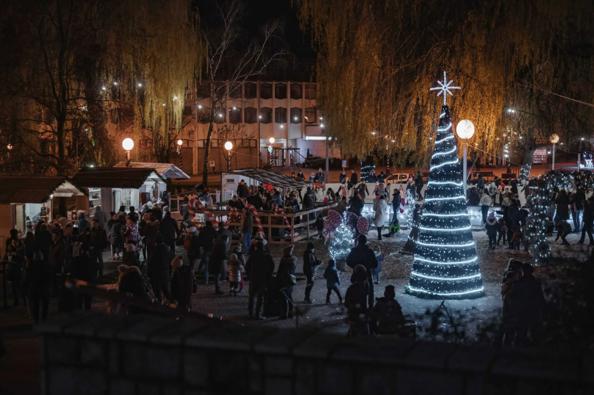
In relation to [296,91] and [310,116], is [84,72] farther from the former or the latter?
[310,116]

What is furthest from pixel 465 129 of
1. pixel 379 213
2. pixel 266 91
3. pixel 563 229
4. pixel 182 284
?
pixel 266 91

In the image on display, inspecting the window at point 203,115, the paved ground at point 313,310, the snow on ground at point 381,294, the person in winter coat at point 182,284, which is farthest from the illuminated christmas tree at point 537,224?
the window at point 203,115

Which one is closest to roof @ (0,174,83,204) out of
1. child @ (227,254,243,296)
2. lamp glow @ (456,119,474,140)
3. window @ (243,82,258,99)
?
child @ (227,254,243,296)

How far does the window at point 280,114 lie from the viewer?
237 feet

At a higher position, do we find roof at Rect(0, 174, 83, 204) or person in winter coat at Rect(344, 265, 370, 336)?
roof at Rect(0, 174, 83, 204)

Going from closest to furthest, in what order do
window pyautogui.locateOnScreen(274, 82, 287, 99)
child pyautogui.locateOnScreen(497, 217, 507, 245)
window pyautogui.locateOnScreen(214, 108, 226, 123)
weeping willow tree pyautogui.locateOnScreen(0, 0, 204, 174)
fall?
child pyautogui.locateOnScreen(497, 217, 507, 245)
weeping willow tree pyautogui.locateOnScreen(0, 0, 204, 174)
window pyautogui.locateOnScreen(214, 108, 226, 123)
window pyautogui.locateOnScreen(274, 82, 287, 99)

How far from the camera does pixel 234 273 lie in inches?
557

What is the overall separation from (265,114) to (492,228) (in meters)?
54.1

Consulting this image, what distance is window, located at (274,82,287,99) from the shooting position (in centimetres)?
7225

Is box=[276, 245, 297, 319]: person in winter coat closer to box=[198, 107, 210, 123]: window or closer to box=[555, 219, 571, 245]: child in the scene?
box=[555, 219, 571, 245]: child

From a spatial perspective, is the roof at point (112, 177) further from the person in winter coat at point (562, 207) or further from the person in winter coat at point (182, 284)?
the person in winter coat at point (562, 207)

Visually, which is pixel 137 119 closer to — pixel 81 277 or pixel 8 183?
pixel 8 183

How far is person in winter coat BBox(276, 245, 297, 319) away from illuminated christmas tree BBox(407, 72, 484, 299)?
3.10m

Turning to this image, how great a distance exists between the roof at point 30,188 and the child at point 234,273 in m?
6.38
